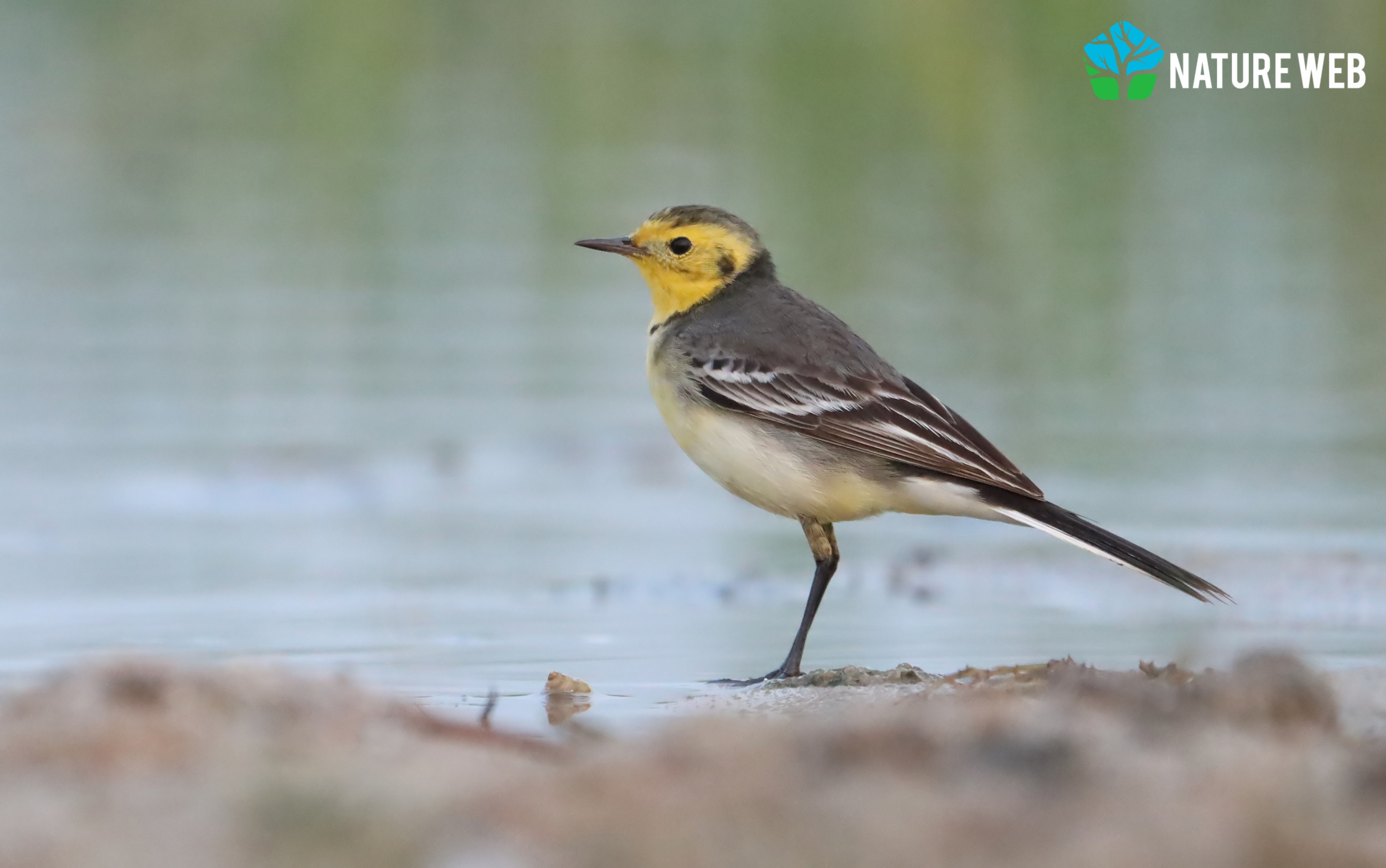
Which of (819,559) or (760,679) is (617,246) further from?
(760,679)

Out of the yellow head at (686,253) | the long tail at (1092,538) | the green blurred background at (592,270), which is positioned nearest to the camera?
the long tail at (1092,538)

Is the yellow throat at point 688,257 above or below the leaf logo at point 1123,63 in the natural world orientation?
below

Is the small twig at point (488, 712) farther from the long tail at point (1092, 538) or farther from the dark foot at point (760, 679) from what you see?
the long tail at point (1092, 538)

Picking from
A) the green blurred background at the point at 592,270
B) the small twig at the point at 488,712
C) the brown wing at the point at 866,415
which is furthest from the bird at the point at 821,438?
the green blurred background at the point at 592,270

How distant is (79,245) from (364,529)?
356 inches

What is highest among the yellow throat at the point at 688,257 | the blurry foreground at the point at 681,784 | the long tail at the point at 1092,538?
the yellow throat at the point at 688,257

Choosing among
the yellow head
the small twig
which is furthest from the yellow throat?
the small twig

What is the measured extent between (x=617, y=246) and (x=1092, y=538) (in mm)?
2623

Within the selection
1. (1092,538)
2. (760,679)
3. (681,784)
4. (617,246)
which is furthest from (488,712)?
(617,246)

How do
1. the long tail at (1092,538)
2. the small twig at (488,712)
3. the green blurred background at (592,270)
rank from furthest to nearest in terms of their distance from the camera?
the green blurred background at (592,270)
the long tail at (1092,538)
the small twig at (488,712)

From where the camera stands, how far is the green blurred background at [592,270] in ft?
36.1

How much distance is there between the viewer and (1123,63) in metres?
25.8

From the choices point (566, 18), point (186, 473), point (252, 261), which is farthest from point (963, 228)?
point (566, 18)

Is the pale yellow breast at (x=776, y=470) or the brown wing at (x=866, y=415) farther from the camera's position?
the pale yellow breast at (x=776, y=470)
